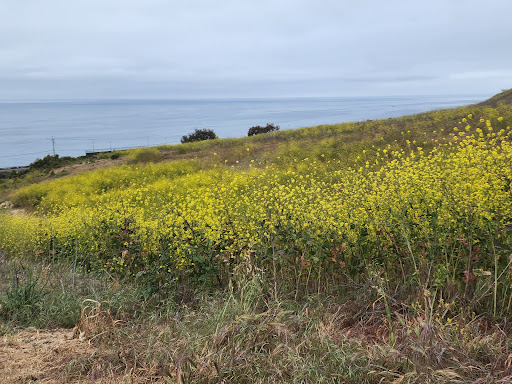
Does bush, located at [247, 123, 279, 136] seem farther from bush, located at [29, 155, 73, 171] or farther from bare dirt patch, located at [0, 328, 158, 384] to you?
bare dirt patch, located at [0, 328, 158, 384]

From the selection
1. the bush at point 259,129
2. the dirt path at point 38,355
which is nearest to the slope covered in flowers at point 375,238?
the dirt path at point 38,355

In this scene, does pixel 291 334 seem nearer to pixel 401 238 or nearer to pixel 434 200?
pixel 401 238

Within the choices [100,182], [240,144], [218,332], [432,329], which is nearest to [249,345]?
[218,332]

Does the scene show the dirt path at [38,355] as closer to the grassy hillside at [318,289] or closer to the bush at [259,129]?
the grassy hillside at [318,289]

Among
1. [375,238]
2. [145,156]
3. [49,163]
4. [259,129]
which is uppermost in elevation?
[259,129]

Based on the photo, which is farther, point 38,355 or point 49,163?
point 49,163

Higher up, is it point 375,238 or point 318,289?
point 375,238

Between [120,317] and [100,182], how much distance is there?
482 inches

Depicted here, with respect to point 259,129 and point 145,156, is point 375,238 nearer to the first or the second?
point 145,156

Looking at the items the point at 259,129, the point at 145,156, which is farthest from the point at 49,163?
the point at 259,129

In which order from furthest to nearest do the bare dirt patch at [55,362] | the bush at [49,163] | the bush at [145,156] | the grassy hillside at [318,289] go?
1. the bush at [49,163]
2. the bush at [145,156]
3. the bare dirt patch at [55,362]
4. the grassy hillside at [318,289]

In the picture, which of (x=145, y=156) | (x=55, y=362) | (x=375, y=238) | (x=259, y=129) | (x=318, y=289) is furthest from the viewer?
(x=259, y=129)

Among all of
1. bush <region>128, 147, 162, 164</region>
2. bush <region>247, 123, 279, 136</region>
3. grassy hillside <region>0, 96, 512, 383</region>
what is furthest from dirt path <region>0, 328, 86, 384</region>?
bush <region>247, 123, 279, 136</region>

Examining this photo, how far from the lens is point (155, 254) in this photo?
4.73 meters
